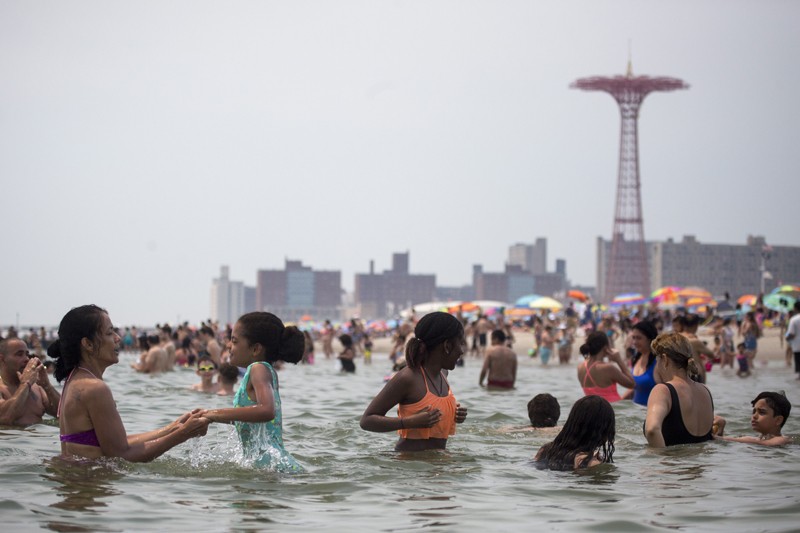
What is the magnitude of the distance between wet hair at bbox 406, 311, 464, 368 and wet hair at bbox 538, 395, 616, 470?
102cm

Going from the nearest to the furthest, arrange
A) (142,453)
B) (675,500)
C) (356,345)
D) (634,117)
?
(142,453) → (675,500) → (356,345) → (634,117)

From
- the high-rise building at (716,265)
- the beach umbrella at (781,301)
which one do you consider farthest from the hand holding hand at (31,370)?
the high-rise building at (716,265)

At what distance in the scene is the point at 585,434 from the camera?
6863 mm

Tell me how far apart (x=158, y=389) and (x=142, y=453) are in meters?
10.7

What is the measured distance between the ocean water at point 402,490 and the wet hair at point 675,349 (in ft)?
2.30

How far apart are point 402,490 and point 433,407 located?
560 millimetres

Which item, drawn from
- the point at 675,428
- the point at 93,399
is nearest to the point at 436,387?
the point at 675,428

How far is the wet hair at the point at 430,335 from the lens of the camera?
253 inches

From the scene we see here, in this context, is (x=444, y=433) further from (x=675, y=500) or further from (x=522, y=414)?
(x=522, y=414)

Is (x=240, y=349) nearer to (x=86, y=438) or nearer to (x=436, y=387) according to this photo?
(x=86, y=438)

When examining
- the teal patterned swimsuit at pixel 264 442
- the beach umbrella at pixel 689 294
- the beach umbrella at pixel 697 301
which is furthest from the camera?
the beach umbrella at pixel 689 294

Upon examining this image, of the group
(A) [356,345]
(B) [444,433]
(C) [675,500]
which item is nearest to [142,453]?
(B) [444,433]

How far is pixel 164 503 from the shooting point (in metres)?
5.71

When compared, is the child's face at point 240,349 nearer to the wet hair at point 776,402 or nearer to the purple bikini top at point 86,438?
the purple bikini top at point 86,438
